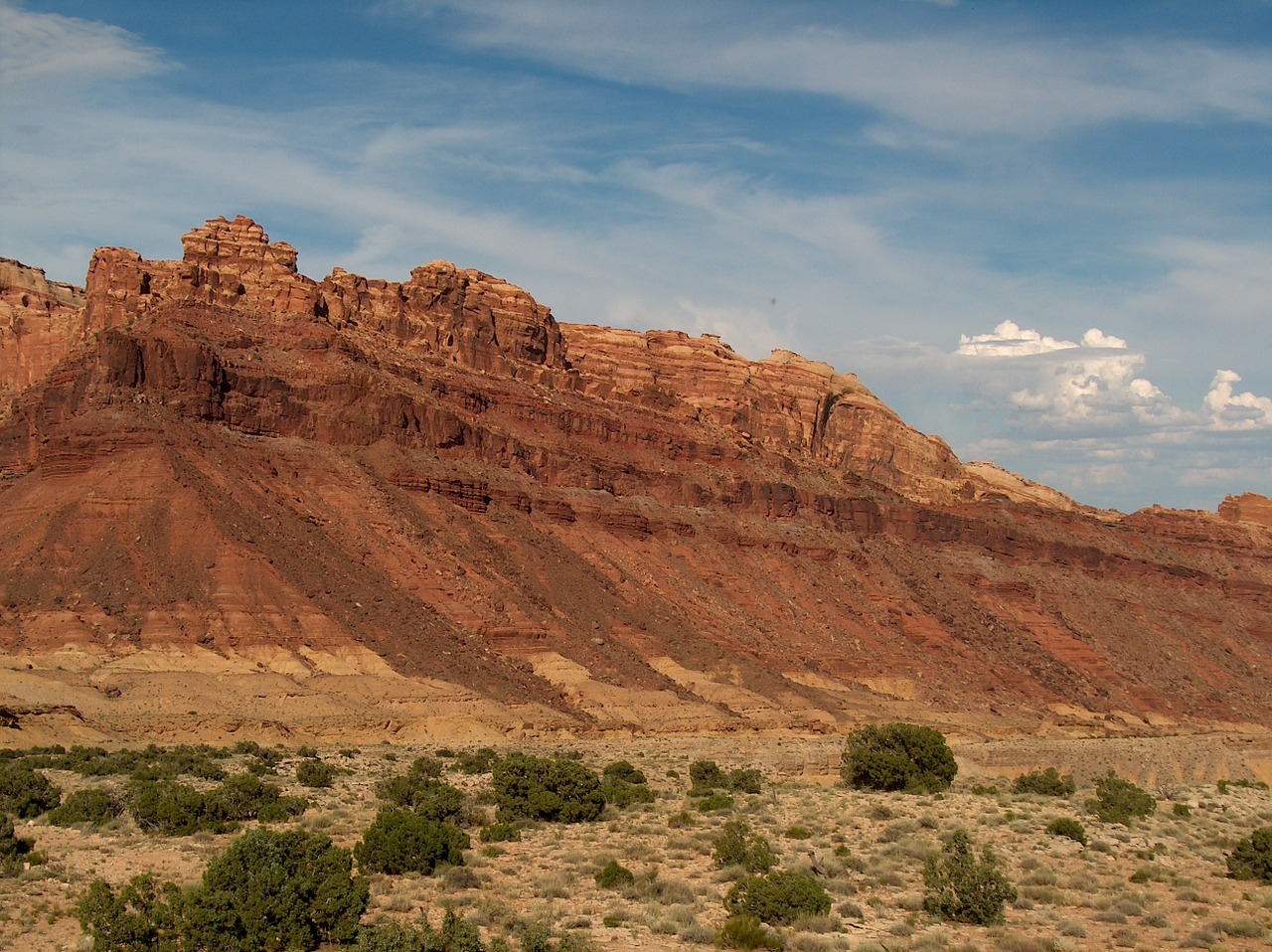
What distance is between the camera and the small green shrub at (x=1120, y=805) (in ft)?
97.8

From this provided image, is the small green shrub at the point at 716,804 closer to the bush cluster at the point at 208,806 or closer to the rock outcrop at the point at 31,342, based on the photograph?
the bush cluster at the point at 208,806

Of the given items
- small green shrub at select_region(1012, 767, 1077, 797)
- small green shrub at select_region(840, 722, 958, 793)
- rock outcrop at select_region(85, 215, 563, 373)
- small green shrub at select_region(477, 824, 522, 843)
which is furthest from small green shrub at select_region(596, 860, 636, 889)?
rock outcrop at select_region(85, 215, 563, 373)

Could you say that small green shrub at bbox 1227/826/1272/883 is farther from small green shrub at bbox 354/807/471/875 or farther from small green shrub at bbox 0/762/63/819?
small green shrub at bbox 0/762/63/819

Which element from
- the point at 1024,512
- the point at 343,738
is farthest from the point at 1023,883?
the point at 1024,512

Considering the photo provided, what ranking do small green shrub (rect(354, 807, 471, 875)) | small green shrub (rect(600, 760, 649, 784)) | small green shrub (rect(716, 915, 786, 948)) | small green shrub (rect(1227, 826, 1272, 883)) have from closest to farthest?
small green shrub (rect(716, 915, 786, 948)) → small green shrub (rect(354, 807, 471, 875)) → small green shrub (rect(1227, 826, 1272, 883)) → small green shrub (rect(600, 760, 649, 784))

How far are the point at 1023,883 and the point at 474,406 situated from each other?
71.6m

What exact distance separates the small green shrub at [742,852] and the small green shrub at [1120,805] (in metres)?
9.26

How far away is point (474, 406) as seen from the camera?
3578 inches

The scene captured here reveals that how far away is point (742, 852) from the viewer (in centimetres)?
2305

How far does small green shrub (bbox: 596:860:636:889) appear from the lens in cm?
2148

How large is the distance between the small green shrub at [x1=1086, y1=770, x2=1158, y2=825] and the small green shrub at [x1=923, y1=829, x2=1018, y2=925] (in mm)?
10137

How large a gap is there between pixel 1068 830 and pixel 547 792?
10.7 m

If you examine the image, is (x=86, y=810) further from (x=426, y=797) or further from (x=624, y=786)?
(x=624, y=786)

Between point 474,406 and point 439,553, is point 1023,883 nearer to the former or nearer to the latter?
point 439,553
